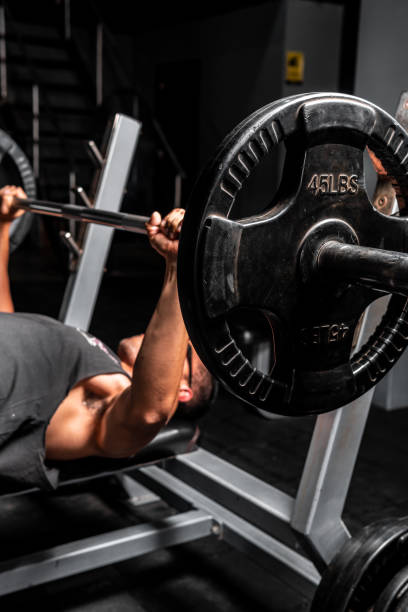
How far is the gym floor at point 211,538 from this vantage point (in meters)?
1.58

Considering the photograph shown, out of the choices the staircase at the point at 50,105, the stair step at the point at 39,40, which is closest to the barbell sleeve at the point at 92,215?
the staircase at the point at 50,105

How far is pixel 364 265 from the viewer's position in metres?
0.72

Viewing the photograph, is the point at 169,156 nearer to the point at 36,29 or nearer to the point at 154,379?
the point at 36,29

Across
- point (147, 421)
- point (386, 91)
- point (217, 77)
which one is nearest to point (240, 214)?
point (217, 77)

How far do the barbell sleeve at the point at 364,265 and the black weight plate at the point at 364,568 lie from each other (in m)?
0.51

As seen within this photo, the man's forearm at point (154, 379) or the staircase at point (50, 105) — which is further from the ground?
the staircase at point (50, 105)

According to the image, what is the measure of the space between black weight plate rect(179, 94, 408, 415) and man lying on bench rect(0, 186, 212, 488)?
0.35 metres

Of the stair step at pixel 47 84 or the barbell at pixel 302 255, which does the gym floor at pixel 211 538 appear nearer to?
the barbell at pixel 302 255

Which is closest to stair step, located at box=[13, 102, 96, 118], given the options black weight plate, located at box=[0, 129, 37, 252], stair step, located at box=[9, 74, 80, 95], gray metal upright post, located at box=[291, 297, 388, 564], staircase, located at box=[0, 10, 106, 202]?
staircase, located at box=[0, 10, 106, 202]

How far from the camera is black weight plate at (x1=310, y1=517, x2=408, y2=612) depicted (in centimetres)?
106

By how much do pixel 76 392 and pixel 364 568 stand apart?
2.13 feet

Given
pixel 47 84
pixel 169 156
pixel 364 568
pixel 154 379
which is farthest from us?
pixel 47 84

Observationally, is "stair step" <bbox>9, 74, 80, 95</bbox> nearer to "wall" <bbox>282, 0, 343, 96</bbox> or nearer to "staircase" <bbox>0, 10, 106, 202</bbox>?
"staircase" <bbox>0, 10, 106, 202</bbox>

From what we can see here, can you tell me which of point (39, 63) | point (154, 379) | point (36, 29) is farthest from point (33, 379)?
point (36, 29)
